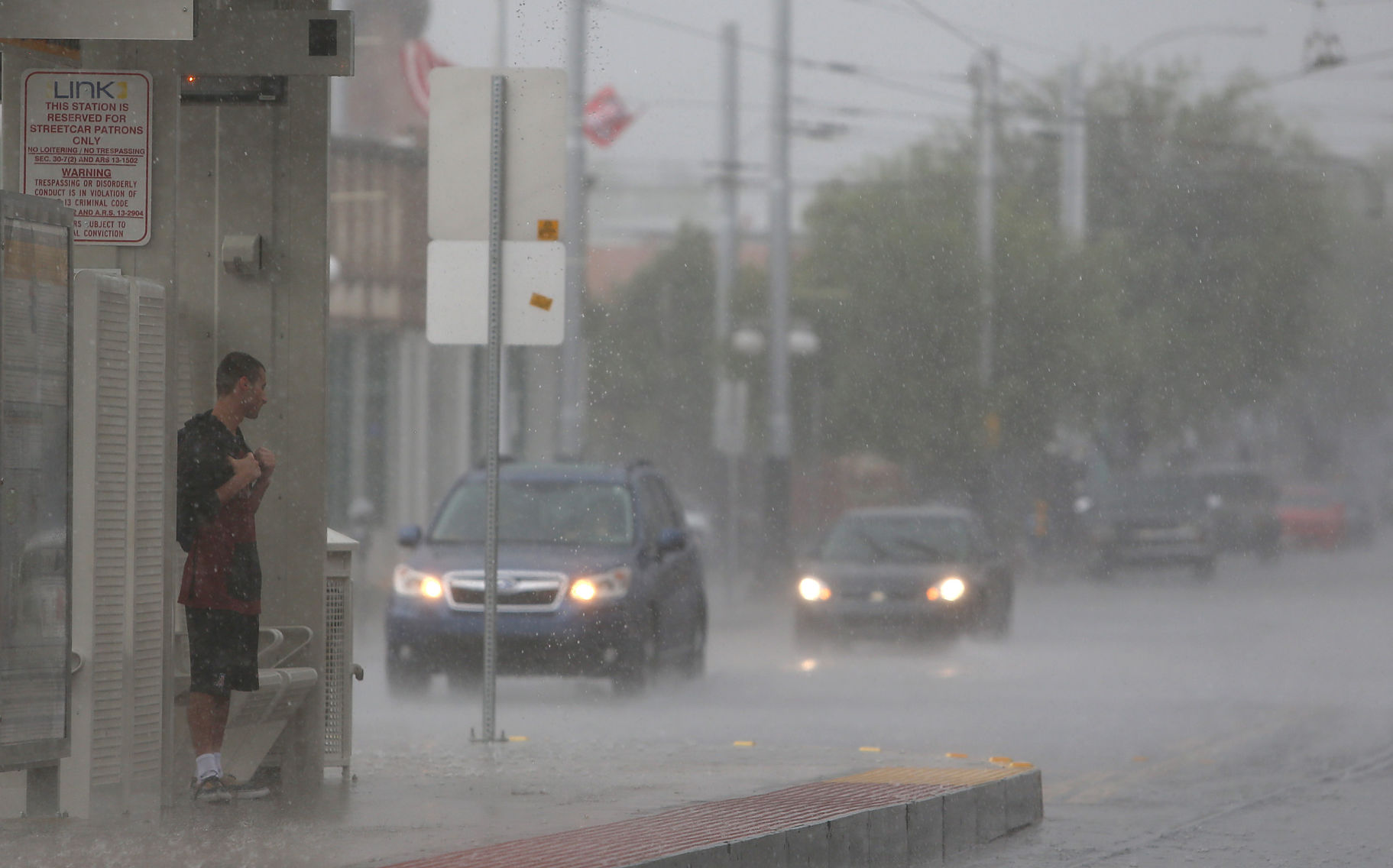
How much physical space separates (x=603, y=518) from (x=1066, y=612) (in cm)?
1360

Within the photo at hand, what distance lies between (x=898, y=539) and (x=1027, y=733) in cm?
696

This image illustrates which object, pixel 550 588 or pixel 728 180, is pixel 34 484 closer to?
pixel 550 588

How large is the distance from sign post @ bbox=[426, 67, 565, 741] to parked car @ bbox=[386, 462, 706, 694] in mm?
4076

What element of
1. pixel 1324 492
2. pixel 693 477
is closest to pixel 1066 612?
pixel 1324 492

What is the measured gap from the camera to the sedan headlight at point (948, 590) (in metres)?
18.5

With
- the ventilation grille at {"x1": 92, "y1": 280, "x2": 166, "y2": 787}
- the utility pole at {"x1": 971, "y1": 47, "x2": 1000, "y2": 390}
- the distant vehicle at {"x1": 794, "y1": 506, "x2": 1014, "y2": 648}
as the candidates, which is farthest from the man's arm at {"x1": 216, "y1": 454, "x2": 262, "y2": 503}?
the utility pole at {"x1": 971, "y1": 47, "x2": 1000, "y2": 390}

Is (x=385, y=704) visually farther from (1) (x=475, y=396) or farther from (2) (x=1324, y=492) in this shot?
(2) (x=1324, y=492)

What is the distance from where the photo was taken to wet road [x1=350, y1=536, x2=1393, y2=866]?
818 cm

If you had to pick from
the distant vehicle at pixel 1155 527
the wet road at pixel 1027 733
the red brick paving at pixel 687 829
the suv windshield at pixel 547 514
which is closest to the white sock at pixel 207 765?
the wet road at pixel 1027 733

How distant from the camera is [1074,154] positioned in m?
40.3

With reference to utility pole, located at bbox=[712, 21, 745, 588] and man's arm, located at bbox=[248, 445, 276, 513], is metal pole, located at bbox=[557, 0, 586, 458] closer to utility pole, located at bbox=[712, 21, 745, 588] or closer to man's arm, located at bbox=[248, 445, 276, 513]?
utility pole, located at bbox=[712, 21, 745, 588]

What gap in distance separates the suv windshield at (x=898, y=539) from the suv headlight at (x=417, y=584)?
5.83 m

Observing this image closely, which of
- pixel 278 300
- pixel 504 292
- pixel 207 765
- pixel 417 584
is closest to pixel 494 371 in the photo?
pixel 504 292

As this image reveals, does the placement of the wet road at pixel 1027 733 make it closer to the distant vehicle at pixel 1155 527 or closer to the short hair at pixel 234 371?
the short hair at pixel 234 371
